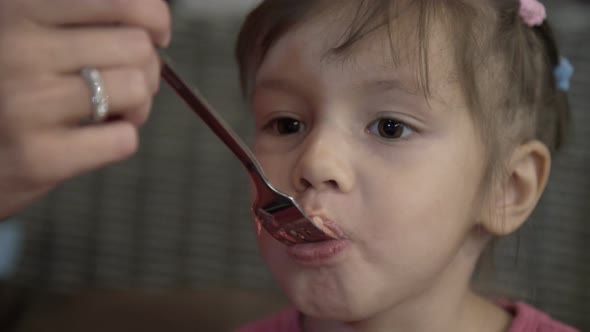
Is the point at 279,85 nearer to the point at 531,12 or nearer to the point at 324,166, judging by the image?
the point at 324,166

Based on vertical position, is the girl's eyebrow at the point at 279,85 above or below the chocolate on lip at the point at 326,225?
above

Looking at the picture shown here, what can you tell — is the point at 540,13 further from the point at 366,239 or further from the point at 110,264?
the point at 110,264

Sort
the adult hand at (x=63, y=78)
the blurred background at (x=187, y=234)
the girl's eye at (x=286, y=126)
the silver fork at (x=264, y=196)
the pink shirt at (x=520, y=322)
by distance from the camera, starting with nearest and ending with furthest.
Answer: the adult hand at (x=63, y=78) → the silver fork at (x=264, y=196) → the girl's eye at (x=286, y=126) → the pink shirt at (x=520, y=322) → the blurred background at (x=187, y=234)

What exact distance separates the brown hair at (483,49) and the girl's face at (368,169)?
0.02 m

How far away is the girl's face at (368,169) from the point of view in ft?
2.32

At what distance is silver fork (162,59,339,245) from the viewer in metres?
0.67

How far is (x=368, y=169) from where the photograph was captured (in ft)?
2.35

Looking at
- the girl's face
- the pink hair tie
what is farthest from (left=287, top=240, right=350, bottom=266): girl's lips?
the pink hair tie

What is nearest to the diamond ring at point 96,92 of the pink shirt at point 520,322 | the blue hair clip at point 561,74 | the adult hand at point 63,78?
the adult hand at point 63,78

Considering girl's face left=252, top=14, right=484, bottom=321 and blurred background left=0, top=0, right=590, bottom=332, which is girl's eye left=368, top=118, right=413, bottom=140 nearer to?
girl's face left=252, top=14, right=484, bottom=321

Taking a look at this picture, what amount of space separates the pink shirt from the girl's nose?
291 millimetres

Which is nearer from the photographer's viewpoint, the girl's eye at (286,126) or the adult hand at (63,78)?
the adult hand at (63,78)

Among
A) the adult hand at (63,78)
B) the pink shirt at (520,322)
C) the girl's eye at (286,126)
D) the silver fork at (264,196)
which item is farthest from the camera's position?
the pink shirt at (520,322)

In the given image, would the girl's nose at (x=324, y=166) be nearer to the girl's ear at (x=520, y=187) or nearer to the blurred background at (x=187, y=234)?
the girl's ear at (x=520, y=187)
